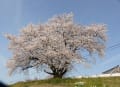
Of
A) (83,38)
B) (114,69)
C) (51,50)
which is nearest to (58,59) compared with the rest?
(51,50)

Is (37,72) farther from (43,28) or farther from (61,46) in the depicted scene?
(43,28)

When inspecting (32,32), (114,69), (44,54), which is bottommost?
(114,69)

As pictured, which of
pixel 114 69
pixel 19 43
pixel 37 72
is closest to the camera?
pixel 37 72

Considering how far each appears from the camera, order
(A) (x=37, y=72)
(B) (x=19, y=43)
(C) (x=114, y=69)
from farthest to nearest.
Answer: (C) (x=114, y=69) < (B) (x=19, y=43) < (A) (x=37, y=72)

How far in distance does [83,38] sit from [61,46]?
3.56 meters

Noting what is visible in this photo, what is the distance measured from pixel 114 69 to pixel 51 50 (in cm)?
3250

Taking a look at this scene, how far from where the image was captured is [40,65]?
4441 cm

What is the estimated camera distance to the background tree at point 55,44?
44219 millimetres

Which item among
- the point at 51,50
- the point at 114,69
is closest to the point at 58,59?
the point at 51,50

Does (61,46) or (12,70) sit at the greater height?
(61,46)

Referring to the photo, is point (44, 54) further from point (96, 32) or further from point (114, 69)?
point (114, 69)

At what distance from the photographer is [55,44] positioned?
45594 mm

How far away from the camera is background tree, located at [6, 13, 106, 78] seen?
4422 cm

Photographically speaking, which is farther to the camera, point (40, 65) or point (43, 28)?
point (43, 28)
